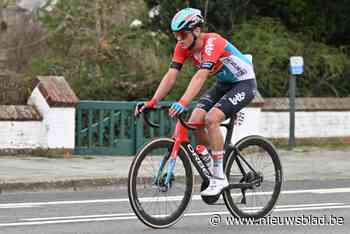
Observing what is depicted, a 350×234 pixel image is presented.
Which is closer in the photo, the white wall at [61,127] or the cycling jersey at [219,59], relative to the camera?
the cycling jersey at [219,59]

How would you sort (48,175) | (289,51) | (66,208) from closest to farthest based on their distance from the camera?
(66,208) → (48,175) → (289,51)

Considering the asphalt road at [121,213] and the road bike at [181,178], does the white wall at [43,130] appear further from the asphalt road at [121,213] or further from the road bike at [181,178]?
the road bike at [181,178]

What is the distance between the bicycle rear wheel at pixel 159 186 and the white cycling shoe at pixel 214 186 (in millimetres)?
164

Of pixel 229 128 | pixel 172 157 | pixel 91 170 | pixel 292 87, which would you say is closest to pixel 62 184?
pixel 91 170

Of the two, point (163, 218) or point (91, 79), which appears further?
point (91, 79)

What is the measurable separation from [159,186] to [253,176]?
3.70 ft

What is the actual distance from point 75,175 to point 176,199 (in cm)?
500

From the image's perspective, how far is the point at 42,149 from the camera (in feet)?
51.8

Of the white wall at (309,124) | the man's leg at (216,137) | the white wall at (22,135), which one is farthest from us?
the white wall at (309,124)

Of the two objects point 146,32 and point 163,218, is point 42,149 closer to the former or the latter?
point 146,32

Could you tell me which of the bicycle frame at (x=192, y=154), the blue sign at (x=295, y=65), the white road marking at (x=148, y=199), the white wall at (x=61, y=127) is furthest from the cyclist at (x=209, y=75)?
the blue sign at (x=295, y=65)

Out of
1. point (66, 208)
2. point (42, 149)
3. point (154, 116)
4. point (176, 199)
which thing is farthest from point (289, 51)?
point (176, 199)

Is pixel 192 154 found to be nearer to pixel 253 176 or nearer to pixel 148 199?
pixel 148 199

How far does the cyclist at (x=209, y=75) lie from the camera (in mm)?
8469
